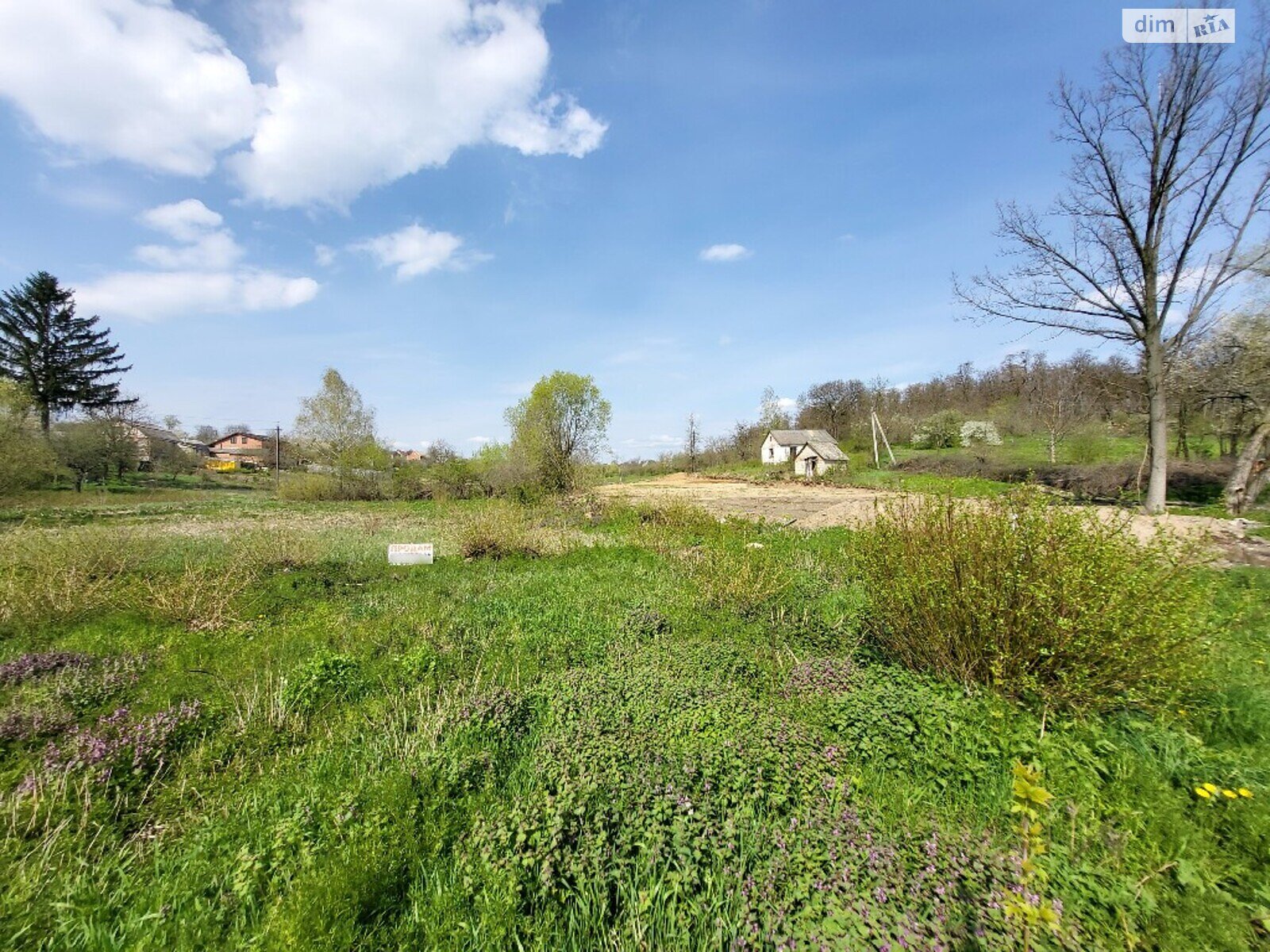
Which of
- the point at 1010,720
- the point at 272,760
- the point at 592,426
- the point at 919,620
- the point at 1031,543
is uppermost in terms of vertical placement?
the point at 592,426

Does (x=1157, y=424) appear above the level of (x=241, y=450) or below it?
below

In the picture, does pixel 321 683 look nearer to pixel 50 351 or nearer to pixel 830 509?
pixel 830 509

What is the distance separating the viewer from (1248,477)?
39.5 ft

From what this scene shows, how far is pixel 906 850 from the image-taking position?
2314mm

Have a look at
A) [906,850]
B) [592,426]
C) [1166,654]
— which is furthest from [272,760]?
[592,426]

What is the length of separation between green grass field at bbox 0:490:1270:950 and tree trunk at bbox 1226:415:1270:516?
32.1 feet

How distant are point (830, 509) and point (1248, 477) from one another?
32.5ft

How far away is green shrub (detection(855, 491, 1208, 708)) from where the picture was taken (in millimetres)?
3201

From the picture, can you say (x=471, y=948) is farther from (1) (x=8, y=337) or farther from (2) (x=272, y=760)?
(1) (x=8, y=337)

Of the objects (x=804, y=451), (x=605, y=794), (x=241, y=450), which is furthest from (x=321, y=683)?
(x=241, y=450)

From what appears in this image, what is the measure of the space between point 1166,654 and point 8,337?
2153 inches

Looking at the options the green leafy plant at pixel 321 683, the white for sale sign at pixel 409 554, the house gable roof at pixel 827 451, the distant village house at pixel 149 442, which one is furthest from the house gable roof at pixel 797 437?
the distant village house at pixel 149 442

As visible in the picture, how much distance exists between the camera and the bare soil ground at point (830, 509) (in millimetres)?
7536

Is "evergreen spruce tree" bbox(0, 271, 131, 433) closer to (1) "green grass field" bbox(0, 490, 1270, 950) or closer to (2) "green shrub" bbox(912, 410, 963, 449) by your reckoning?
(1) "green grass field" bbox(0, 490, 1270, 950)
